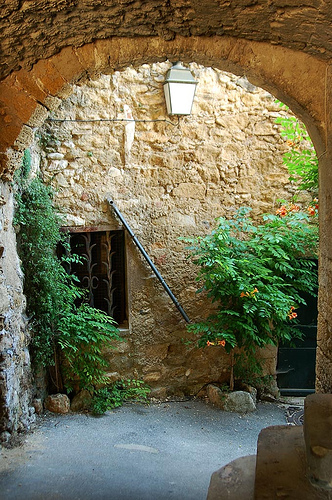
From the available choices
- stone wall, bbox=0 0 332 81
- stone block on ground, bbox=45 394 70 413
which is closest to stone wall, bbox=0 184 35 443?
stone block on ground, bbox=45 394 70 413

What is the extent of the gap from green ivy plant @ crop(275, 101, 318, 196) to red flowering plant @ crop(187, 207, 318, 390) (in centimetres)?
41

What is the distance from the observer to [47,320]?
3.80m

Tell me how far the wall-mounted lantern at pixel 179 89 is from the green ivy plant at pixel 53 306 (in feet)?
4.48

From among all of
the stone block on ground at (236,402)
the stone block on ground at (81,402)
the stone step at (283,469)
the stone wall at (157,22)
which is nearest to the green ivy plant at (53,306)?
the stone block on ground at (81,402)

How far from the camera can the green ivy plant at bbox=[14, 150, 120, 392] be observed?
364 centimetres

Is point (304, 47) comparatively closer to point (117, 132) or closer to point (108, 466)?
point (117, 132)

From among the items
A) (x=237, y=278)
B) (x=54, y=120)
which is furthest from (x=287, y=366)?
(x=54, y=120)

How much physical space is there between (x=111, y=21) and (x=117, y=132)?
6.98ft

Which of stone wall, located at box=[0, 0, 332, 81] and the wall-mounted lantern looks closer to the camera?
stone wall, located at box=[0, 0, 332, 81]

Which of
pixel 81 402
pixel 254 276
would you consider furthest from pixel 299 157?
pixel 81 402

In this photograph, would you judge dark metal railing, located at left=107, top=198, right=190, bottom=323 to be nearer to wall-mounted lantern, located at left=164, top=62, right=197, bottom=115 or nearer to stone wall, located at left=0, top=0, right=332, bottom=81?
wall-mounted lantern, located at left=164, top=62, right=197, bottom=115

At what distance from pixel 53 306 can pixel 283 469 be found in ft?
7.90

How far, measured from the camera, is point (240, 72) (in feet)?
7.70

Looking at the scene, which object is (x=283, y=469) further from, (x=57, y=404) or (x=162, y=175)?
(x=162, y=175)
